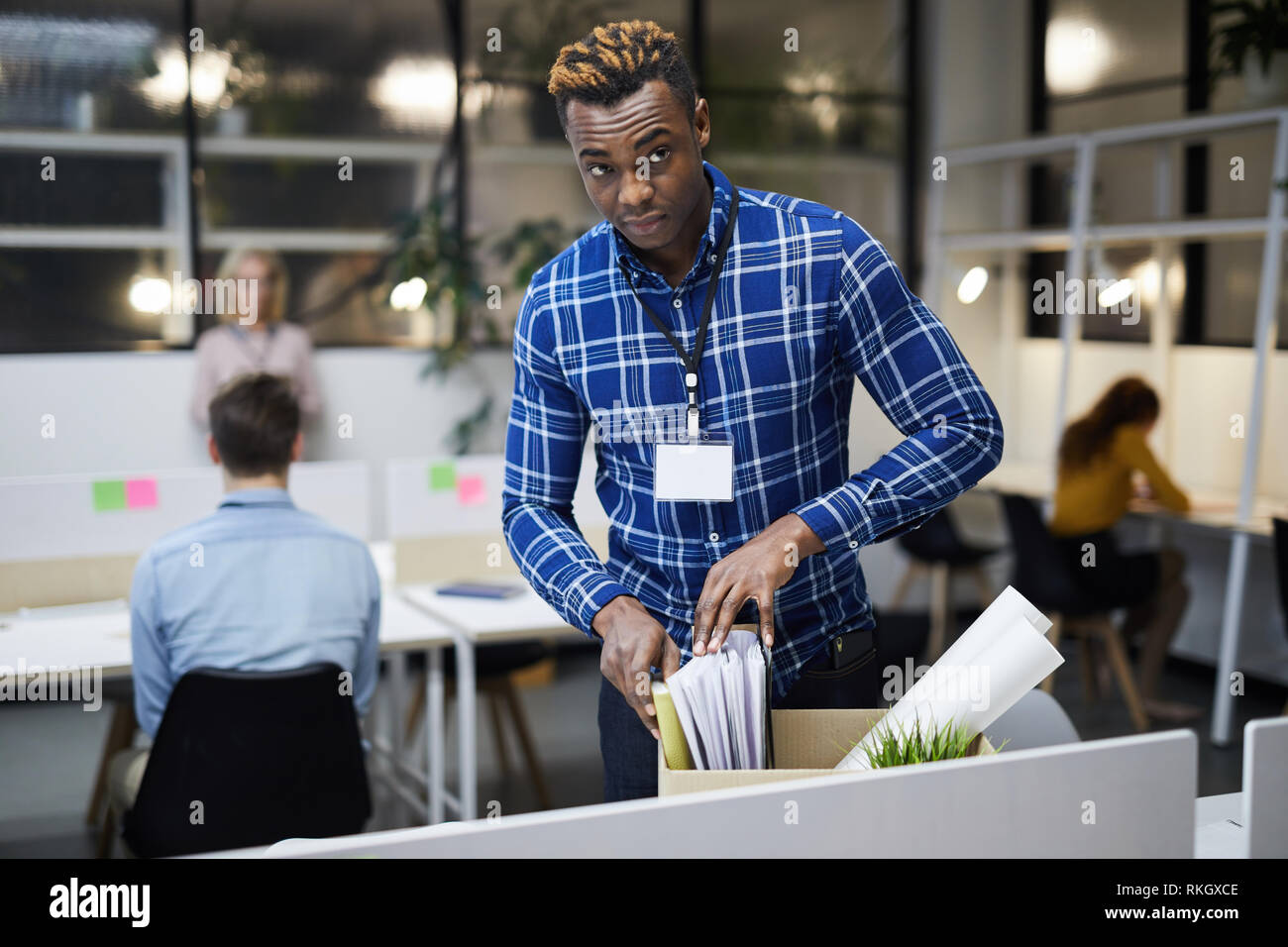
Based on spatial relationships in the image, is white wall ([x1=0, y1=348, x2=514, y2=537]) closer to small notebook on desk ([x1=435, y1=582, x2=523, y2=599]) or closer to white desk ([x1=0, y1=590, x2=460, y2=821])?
white desk ([x1=0, y1=590, x2=460, y2=821])

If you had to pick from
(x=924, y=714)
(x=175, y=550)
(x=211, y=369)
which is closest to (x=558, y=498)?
(x=924, y=714)

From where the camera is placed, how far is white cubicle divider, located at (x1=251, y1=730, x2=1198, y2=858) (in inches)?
33.2

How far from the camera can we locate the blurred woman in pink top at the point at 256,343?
4898mm

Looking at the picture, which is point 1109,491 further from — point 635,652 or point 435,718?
point 635,652

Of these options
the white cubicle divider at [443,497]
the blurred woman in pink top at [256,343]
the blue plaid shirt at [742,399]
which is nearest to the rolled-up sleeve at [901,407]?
the blue plaid shirt at [742,399]

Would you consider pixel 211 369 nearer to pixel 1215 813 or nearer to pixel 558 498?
pixel 558 498

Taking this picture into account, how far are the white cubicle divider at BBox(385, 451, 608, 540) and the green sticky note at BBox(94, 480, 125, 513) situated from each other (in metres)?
0.69

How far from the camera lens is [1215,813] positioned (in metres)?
1.42

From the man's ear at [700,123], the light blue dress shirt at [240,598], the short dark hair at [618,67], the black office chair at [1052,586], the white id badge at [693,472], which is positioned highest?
the short dark hair at [618,67]

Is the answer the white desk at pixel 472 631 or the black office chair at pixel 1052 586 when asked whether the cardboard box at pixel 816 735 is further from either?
the black office chair at pixel 1052 586

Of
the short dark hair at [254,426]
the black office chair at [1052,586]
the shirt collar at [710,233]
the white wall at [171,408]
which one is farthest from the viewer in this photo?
the white wall at [171,408]

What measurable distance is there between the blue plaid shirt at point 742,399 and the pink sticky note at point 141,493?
2.24 m

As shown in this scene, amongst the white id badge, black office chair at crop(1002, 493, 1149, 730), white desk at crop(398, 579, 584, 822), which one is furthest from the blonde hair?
the white id badge
